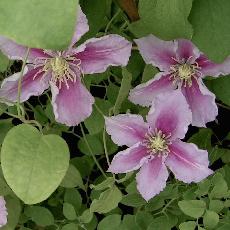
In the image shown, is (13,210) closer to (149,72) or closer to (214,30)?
(149,72)

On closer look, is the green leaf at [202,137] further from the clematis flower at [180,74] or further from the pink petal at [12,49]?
the pink petal at [12,49]

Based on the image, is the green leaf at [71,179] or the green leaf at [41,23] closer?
the green leaf at [41,23]

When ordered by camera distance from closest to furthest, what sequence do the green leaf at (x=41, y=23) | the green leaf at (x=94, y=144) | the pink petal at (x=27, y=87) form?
the green leaf at (x=41, y=23), the pink petal at (x=27, y=87), the green leaf at (x=94, y=144)

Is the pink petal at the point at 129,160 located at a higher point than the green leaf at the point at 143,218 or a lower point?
higher

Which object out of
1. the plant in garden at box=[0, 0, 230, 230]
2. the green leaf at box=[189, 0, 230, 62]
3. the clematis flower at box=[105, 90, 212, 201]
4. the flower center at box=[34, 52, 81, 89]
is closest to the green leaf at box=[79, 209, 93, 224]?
the plant in garden at box=[0, 0, 230, 230]

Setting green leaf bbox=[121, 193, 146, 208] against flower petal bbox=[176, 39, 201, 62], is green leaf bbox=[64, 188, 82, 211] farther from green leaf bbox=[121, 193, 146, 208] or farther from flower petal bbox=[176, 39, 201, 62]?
flower petal bbox=[176, 39, 201, 62]

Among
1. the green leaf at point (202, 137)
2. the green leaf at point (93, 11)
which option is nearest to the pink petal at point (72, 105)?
the green leaf at point (93, 11)
